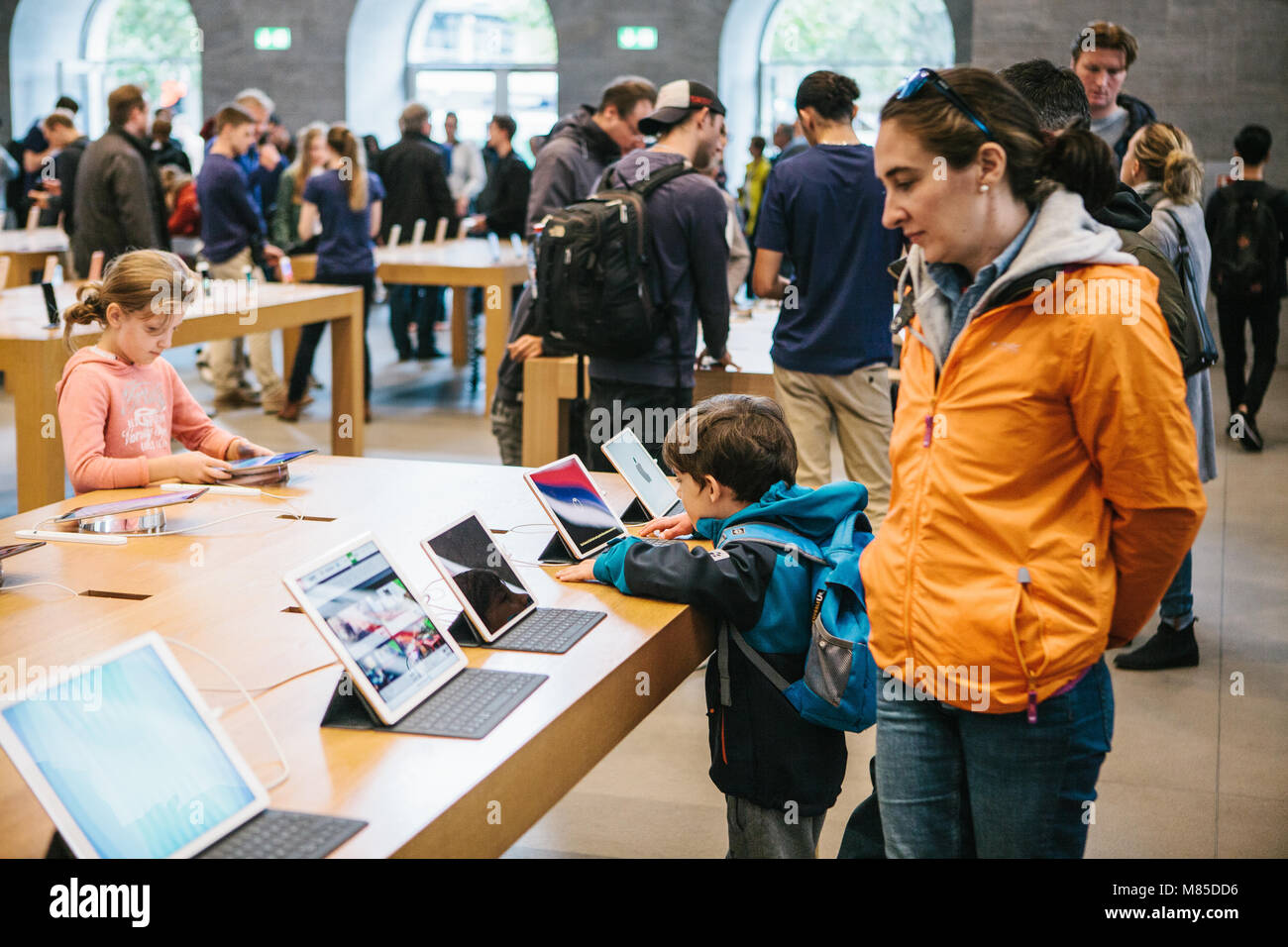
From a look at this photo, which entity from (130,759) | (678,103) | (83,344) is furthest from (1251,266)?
(130,759)

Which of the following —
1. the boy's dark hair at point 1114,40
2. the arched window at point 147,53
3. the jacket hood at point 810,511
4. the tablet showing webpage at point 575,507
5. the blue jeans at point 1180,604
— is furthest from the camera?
the arched window at point 147,53

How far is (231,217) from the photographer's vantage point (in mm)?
6996

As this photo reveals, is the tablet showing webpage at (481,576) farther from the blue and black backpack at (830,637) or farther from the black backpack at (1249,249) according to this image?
the black backpack at (1249,249)

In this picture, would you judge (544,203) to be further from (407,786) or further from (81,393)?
(407,786)

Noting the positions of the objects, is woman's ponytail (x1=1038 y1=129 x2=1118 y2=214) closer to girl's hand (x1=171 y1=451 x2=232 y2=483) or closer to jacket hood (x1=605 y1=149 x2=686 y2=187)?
girl's hand (x1=171 y1=451 x2=232 y2=483)

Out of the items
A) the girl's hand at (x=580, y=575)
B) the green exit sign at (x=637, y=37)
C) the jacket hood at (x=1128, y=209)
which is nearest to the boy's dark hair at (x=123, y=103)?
the girl's hand at (x=580, y=575)

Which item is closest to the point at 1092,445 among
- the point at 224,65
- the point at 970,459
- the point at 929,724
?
the point at 970,459

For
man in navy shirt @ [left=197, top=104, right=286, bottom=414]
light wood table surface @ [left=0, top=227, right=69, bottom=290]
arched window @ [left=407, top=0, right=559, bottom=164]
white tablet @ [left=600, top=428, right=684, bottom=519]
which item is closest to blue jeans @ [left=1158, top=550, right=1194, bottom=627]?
white tablet @ [left=600, top=428, right=684, bottom=519]

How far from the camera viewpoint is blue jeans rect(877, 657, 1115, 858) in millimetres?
1609

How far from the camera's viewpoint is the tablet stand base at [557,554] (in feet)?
8.09

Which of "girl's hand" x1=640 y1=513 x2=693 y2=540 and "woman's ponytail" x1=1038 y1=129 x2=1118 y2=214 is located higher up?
"woman's ponytail" x1=1038 y1=129 x2=1118 y2=214

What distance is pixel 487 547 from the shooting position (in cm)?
215

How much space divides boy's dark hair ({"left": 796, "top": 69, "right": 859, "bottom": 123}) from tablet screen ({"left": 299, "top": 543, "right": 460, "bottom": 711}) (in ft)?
7.37

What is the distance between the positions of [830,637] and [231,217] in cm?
575
